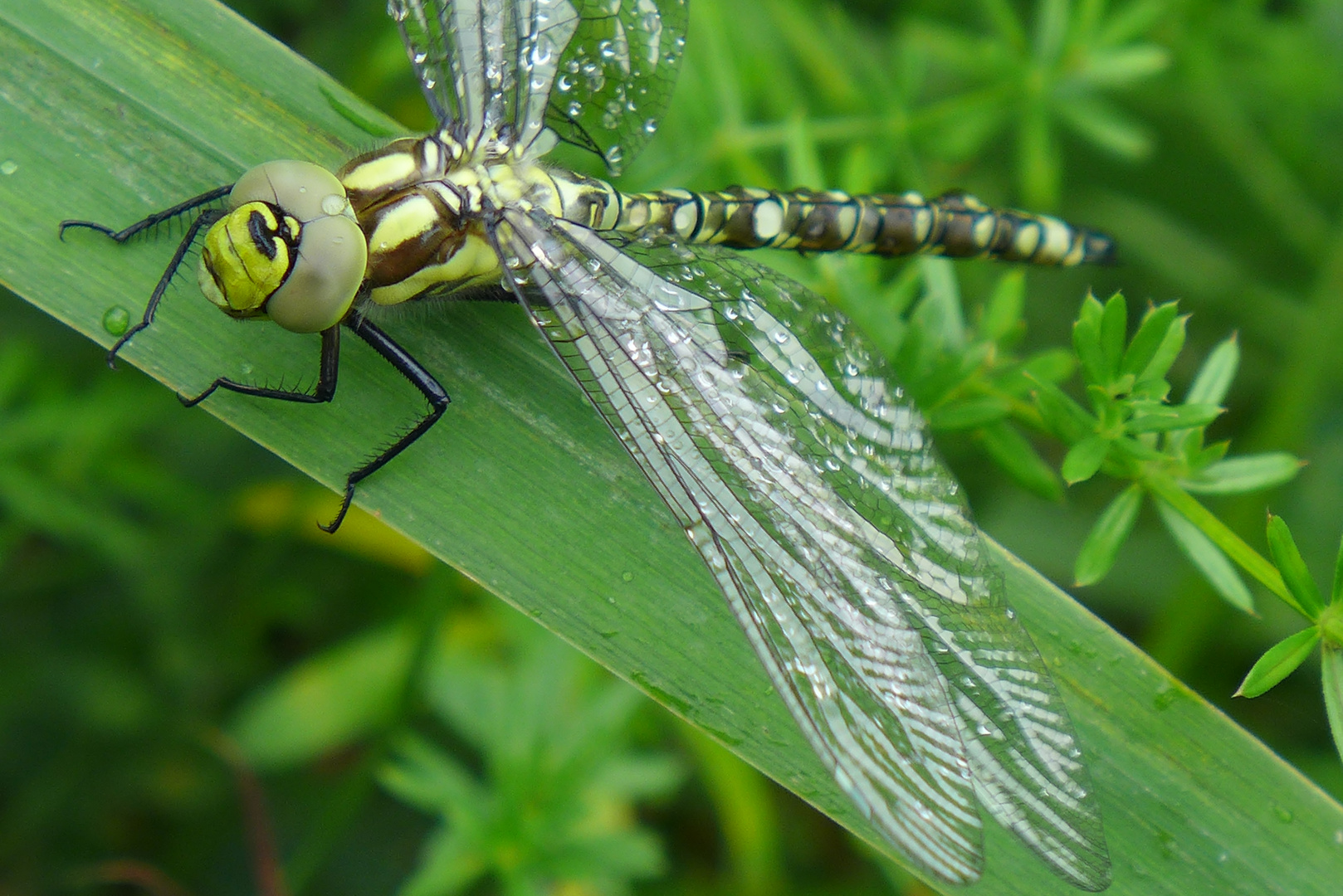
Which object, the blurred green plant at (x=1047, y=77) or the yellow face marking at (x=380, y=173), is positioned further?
the blurred green plant at (x=1047, y=77)

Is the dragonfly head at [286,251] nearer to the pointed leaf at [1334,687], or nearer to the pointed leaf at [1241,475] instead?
the pointed leaf at [1241,475]

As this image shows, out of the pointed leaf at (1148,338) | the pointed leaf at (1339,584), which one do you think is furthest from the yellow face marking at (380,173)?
the pointed leaf at (1339,584)

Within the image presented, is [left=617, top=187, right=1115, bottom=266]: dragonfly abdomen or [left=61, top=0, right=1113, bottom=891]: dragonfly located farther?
[left=617, top=187, right=1115, bottom=266]: dragonfly abdomen

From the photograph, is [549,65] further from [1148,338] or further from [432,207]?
[1148,338]

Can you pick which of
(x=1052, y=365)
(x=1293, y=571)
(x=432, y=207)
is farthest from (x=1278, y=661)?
(x=432, y=207)

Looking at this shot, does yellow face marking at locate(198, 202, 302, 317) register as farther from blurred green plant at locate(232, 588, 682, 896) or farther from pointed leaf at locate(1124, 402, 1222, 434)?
pointed leaf at locate(1124, 402, 1222, 434)

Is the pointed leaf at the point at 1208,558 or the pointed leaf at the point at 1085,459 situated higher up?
the pointed leaf at the point at 1085,459

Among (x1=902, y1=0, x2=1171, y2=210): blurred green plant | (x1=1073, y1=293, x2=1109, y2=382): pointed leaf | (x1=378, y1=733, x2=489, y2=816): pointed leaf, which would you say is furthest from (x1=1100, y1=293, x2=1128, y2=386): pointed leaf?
(x1=378, y1=733, x2=489, y2=816): pointed leaf

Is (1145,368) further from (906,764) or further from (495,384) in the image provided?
(495,384)
